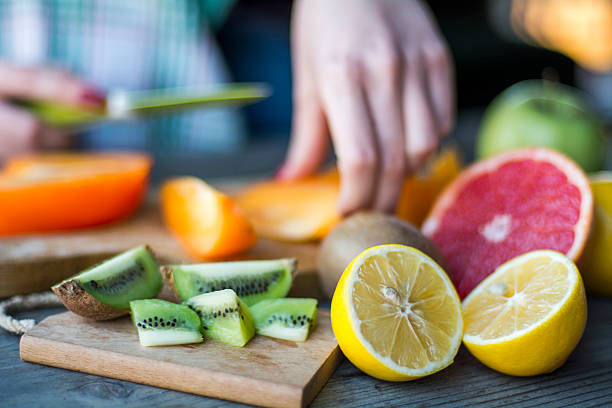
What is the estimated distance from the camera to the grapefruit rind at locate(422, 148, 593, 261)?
1036mm

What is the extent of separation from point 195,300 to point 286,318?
0.15 m

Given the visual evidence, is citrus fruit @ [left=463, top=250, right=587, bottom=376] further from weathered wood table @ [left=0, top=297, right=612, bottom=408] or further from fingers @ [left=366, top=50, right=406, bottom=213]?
fingers @ [left=366, top=50, right=406, bottom=213]

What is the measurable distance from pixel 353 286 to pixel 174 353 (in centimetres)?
27

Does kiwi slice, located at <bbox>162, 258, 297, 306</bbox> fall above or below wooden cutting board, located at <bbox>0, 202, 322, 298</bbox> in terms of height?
above

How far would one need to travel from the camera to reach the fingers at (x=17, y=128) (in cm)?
178

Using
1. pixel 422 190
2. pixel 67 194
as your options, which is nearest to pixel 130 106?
pixel 67 194

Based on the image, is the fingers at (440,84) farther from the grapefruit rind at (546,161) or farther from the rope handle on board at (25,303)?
the rope handle on board at (25,303)

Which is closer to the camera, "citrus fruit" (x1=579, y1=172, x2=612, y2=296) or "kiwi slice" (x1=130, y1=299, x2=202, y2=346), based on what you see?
"kiwi slice" (x1=130, y1=299, x2=202, y2=346)

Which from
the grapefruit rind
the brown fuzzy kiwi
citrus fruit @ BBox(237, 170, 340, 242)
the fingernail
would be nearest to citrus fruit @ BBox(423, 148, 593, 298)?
the grapefruit rind

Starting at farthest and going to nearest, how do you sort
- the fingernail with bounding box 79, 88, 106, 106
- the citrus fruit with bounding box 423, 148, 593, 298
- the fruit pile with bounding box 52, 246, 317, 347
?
the fingernail with bounding box 79, 88, 106, 106, the citrus fruit with bounding box 423, 148, 593, 298, the fruit pile with bounding box 52, 246, 317, 347

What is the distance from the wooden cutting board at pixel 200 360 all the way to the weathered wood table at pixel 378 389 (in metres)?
0.01

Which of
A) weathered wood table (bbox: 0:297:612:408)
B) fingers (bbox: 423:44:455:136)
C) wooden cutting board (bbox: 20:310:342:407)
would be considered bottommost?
weathered wood table (bbox: 0:297:612:408)

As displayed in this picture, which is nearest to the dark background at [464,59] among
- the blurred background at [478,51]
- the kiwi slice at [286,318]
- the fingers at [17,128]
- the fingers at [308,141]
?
the blurred background at [478,51]

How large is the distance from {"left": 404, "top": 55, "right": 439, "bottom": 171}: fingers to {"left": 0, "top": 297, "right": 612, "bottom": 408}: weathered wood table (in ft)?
1.71
